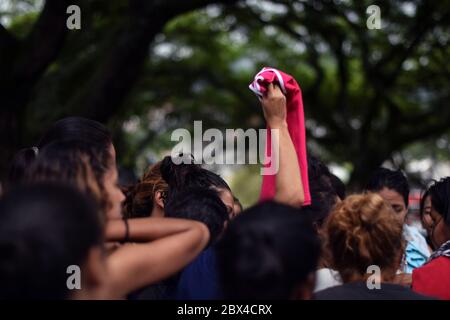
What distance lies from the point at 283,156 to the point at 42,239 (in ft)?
3.35

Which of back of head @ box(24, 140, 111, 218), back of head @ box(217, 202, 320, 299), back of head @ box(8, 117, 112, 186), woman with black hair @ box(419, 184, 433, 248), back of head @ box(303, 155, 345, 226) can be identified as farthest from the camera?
woman with black hair @ box(419, 184, 433, 248)

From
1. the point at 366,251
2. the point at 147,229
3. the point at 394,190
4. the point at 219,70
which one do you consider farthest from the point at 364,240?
the point at 219,70

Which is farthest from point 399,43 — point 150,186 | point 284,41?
point 150,186

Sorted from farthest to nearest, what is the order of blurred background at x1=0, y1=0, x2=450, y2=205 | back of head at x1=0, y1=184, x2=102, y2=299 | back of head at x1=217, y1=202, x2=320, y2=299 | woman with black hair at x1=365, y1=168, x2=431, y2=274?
blurred background at x1=0, y1=0, x2=450, y2=205 → woman with black hair at x1=365, y1=168, x2=431, y2=274 → back of head at x1=217, y1=202, x2=320, y2=299 → back of head at x1=0, y1=184, x2=102, y2=299

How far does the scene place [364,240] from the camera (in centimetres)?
266

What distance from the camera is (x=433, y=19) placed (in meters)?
11.2

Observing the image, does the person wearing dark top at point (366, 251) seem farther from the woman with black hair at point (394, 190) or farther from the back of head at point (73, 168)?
the woman with black hair at point (394, 190)

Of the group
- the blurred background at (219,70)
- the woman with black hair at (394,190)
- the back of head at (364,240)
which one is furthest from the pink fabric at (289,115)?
the blurred background at (219,70)

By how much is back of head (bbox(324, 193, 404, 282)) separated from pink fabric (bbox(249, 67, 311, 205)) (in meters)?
0.18

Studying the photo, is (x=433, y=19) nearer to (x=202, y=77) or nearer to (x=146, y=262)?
(x=202, y=77)

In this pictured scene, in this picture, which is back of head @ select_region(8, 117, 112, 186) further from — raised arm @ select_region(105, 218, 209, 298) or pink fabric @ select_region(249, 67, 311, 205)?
pink fabric @ select_region(249, 67, 311, 205)

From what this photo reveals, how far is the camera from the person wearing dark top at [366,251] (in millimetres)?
2617

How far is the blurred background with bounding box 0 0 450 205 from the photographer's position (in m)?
7.54

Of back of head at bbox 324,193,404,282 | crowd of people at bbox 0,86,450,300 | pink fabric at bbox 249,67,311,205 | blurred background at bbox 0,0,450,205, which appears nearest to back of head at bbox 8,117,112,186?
crowd of people at bbox 0,86,450,300
